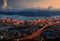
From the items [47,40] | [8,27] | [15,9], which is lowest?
[47,40]

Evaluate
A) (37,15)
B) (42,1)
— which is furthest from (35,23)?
(42,1)

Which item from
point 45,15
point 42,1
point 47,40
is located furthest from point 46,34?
point 42,1

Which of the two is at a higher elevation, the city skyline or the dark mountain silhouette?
the city skyline

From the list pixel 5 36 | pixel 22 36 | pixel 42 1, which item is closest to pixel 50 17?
pixel 42 1

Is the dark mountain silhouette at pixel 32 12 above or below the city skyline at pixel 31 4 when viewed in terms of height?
below

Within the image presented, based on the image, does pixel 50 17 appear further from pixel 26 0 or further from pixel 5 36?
pixel 5 36

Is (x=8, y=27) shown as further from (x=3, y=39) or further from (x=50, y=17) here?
(x=50, y=17)

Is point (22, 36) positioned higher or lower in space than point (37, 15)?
lower

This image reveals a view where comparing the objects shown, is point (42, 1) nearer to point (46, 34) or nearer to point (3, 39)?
point (46, 34)

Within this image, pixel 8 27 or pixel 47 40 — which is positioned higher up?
pixel 8 27
